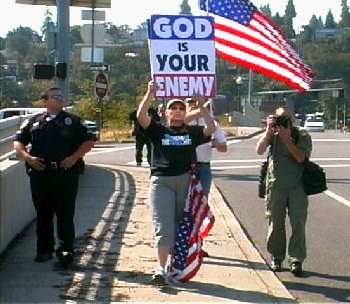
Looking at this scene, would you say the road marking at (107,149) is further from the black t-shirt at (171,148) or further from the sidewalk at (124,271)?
the black t-shirt at (171,148)

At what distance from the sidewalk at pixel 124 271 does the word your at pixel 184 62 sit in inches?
75.7

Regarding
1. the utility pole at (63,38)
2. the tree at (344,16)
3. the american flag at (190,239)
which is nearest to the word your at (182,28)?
the american flag at (190,239)

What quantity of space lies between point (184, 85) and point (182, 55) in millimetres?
294

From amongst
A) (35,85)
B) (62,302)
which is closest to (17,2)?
(62,302)

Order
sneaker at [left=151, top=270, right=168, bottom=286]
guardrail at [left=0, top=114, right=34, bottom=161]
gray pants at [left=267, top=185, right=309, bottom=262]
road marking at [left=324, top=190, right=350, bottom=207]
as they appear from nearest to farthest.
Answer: sneaker at [left=151, top=270, right=168, bottom=286] → gray pants at [left=267, top=185, right=309, bottom=262] → guardrail at [left=0, top=114, right=34, bottom=161] → road marking at [left=324, top=190, right=350, bottom=207]

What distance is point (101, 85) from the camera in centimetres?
3494

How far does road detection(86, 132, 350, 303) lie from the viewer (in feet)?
30.4

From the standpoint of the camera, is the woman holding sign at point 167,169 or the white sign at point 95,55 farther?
the white sign at point 95,55

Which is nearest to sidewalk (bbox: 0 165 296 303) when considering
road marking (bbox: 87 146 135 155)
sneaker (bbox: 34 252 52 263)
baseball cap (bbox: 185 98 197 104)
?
sneaker (bbox: 34 252 52 263)

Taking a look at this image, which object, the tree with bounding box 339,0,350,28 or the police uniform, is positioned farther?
the tree with bounding box 339,0,350,28

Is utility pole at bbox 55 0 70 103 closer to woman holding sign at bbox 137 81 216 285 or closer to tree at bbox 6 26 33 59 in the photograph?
woman holding sign at bbox 137 81 216 285

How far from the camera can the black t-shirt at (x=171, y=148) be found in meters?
8.52

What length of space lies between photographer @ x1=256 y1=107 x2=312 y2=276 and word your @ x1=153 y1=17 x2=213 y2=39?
110 cm

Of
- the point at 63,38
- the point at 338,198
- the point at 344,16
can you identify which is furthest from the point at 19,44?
the point at 344,16
